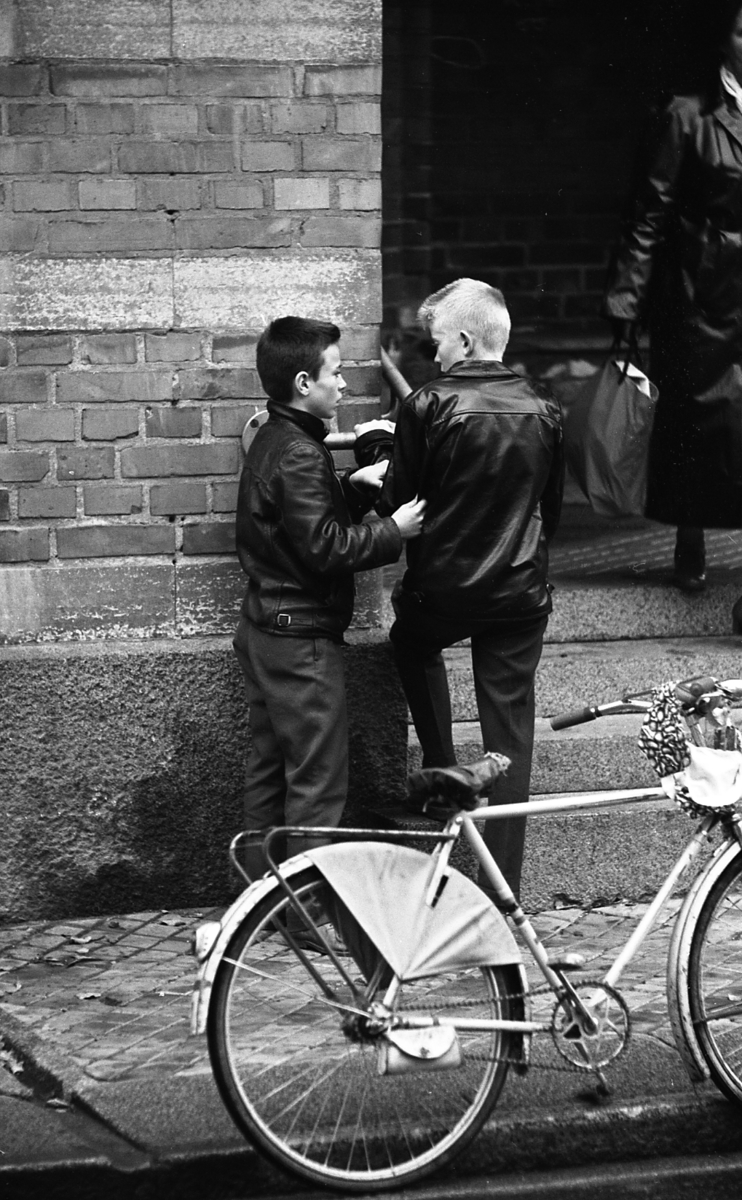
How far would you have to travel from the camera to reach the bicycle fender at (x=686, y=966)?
13.2 ft

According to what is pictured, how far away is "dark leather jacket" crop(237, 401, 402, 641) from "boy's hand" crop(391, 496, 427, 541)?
0.02 meters

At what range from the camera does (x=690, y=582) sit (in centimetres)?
697

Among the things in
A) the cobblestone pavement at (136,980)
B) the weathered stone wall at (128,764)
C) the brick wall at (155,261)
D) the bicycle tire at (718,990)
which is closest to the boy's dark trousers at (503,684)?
the cobblestone pavement at (136,980)

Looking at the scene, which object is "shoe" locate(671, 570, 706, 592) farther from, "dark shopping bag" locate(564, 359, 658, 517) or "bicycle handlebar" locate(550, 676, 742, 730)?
"bicycle handlebar" locate(550, 676, 742, 730)

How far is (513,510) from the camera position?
16.6 feet

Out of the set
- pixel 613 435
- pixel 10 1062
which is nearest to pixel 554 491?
pixel 613 435

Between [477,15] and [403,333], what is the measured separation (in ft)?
5.24

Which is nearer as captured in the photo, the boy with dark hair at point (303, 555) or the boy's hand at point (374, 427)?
the boy with dark hair at point (303, 555)

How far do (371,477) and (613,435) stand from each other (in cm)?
137

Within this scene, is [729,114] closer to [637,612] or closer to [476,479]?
[637,612]

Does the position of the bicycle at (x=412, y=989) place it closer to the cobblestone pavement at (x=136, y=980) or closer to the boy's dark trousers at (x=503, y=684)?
the cobblestone pavement at (x=136, y=980)

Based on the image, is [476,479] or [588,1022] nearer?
[588,1022]

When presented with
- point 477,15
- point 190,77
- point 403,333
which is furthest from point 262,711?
point 477,15

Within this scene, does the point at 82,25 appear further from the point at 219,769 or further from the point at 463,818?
the point at 463,818
